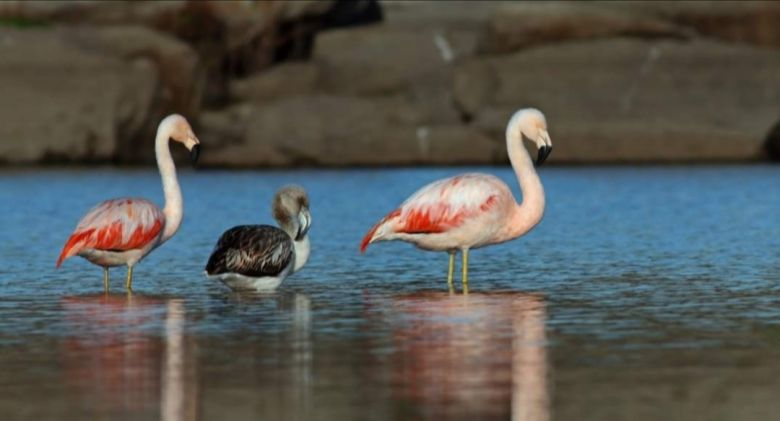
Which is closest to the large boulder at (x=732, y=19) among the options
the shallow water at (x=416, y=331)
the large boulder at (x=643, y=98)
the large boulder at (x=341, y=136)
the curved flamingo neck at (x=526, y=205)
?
the large boulder at (x=643, y=98)

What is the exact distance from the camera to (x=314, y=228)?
20.8m

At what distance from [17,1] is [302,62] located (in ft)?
19.0

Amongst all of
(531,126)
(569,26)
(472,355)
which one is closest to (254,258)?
(531,126)

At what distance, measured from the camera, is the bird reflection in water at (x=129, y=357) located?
879 cm

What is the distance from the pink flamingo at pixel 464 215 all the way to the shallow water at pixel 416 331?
0.37 metres

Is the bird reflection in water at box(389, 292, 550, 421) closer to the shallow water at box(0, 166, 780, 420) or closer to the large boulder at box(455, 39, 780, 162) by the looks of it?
the shallow water at box(0, 166, 780, 420)

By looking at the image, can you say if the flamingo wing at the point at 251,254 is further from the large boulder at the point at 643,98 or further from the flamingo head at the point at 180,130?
the large boulder at the point at 643,98

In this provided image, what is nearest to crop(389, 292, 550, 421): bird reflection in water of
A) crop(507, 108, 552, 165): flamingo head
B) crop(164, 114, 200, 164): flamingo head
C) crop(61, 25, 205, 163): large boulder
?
crop(507, 108, 552, 165): flamingo head

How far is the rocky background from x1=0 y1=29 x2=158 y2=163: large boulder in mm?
34

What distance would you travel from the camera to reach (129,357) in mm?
10406

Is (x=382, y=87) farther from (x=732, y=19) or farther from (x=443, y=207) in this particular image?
(x=443, y=207)

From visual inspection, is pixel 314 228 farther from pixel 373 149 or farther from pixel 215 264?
pixel 373 149

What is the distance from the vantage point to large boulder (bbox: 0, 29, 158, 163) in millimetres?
34219

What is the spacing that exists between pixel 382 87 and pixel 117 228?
982 inches
